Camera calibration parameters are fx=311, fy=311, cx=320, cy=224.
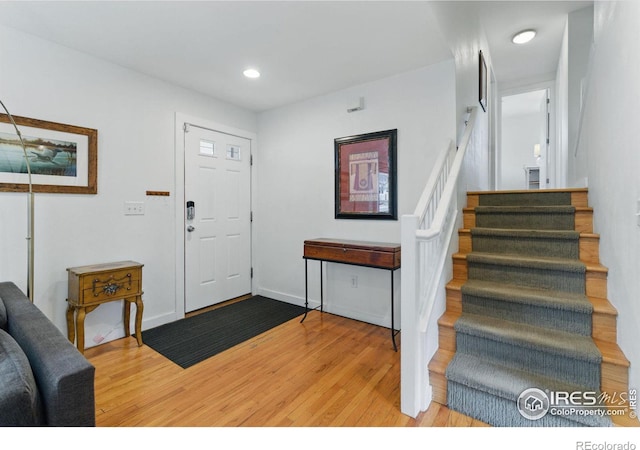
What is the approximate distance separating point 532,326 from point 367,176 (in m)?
1.87

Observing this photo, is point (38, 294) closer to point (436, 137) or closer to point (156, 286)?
point (156, 286)

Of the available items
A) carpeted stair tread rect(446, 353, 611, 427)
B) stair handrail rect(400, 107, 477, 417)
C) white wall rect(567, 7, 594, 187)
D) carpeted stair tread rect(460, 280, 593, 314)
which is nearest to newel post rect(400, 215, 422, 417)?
stair handrail rect(400, 107, 477, 417)

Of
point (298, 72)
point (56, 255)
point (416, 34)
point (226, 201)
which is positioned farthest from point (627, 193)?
point (56, 255)

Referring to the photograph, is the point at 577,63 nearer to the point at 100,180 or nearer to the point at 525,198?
the point at 525,198

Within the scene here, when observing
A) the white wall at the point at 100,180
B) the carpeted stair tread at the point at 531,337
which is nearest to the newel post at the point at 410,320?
the carpeted stair tread at the point at 531,337

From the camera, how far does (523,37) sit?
342cm

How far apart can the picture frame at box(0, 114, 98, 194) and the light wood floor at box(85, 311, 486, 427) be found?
1.36 meters

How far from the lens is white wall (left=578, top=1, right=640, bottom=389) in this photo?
4.56 feet

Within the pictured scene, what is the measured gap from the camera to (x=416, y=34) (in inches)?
90.6

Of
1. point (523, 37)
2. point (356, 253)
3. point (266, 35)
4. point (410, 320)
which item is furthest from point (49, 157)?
point (523, 37)

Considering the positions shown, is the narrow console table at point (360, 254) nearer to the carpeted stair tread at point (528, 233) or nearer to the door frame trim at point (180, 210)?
the carpeted stair tread at point (528, 233)

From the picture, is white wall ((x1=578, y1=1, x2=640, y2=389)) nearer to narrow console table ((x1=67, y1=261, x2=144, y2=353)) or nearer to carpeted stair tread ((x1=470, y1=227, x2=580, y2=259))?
carpeted stair tread ((x1=470, y1=227, x2=580, y2=259))

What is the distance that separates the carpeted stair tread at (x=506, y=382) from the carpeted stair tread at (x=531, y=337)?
146mm

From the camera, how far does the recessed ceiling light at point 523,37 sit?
11.0 feet
